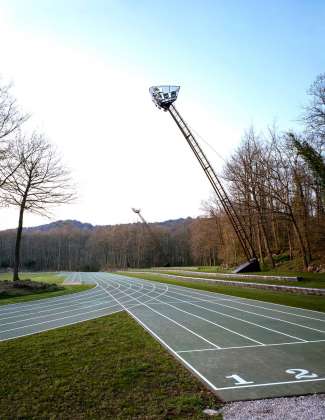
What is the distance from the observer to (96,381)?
6262 mm

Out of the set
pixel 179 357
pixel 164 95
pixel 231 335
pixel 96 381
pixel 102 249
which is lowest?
pixel 231 335

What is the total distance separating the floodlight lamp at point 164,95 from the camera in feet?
99.1

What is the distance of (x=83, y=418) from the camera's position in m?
4.84

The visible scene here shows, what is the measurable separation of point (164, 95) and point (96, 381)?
27.6 metres

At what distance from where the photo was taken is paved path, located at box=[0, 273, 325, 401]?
6.14 metres

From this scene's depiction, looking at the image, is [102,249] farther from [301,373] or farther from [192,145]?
[301,373]

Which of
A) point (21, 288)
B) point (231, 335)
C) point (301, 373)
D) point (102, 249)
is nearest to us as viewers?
point (301, 373)

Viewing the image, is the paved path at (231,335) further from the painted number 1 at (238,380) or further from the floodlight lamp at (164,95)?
the floodlight lamp at (164,95)

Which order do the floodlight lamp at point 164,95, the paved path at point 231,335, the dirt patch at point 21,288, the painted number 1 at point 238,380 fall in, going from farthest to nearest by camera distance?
the floodlight lamp at point 164,95
the dirt patch at point 21,288
the paved path at point 231,335
the painted number 1 at point 238,380

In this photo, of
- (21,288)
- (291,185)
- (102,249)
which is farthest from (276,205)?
(102,249)

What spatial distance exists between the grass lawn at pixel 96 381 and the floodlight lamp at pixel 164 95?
24604 millimetres

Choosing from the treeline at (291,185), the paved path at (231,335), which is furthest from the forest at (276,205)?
the paved path at (231,335)

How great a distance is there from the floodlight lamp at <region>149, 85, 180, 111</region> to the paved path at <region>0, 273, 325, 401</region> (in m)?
18.6

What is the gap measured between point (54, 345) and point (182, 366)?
3.73 meters
